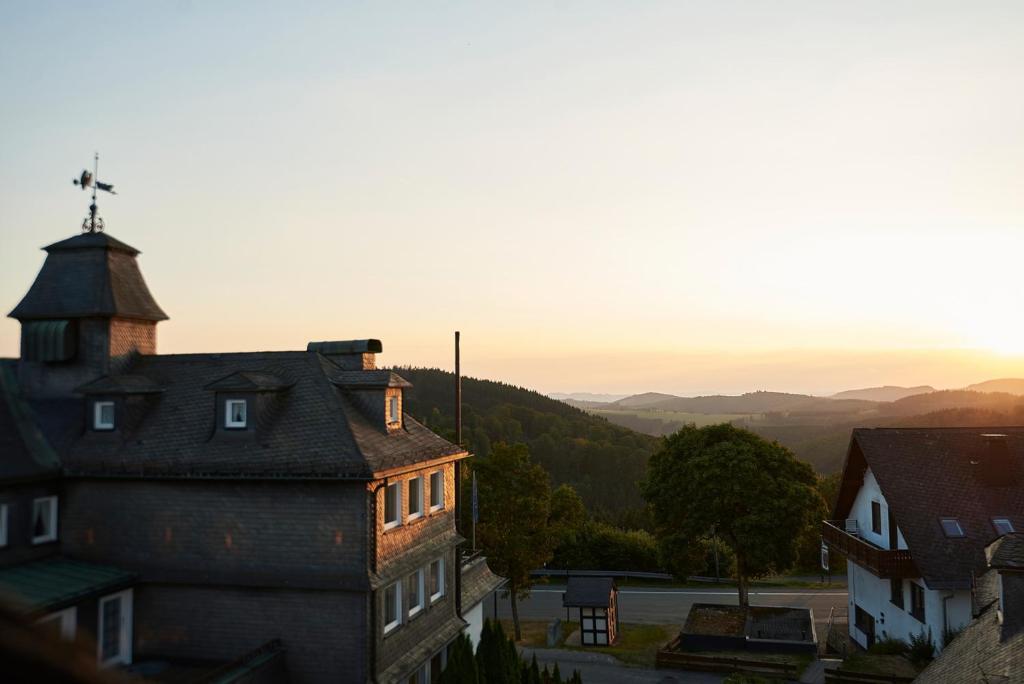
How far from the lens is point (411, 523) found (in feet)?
81.2

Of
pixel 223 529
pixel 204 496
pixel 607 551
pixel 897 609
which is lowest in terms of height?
pixel 607 551

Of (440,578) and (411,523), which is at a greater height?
(411,523)

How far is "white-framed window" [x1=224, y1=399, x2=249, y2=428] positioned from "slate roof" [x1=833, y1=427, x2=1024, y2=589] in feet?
86.3

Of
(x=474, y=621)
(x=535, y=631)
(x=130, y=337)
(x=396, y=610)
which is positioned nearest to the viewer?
(x=396, y=610)

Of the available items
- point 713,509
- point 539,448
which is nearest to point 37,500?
point 713,509

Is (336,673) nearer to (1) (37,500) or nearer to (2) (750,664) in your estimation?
(1) (37,500)

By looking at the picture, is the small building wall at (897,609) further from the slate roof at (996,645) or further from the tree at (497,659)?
the tree at (497,659)

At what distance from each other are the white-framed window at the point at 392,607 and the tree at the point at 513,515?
18.1 meters

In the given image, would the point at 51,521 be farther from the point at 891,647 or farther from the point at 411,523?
the point at 891,647

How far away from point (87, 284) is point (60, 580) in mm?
9746

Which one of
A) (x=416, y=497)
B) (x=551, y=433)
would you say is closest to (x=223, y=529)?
(x=416, y=497)

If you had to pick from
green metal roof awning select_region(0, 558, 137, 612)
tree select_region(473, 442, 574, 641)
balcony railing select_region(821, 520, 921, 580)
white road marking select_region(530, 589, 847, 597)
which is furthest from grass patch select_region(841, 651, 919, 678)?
green metal roof awning select_region(0, 558, 137, 612)

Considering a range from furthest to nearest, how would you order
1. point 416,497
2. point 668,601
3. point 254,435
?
point 668,601
point 416,497
point 254,435

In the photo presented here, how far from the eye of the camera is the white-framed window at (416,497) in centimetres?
2542
